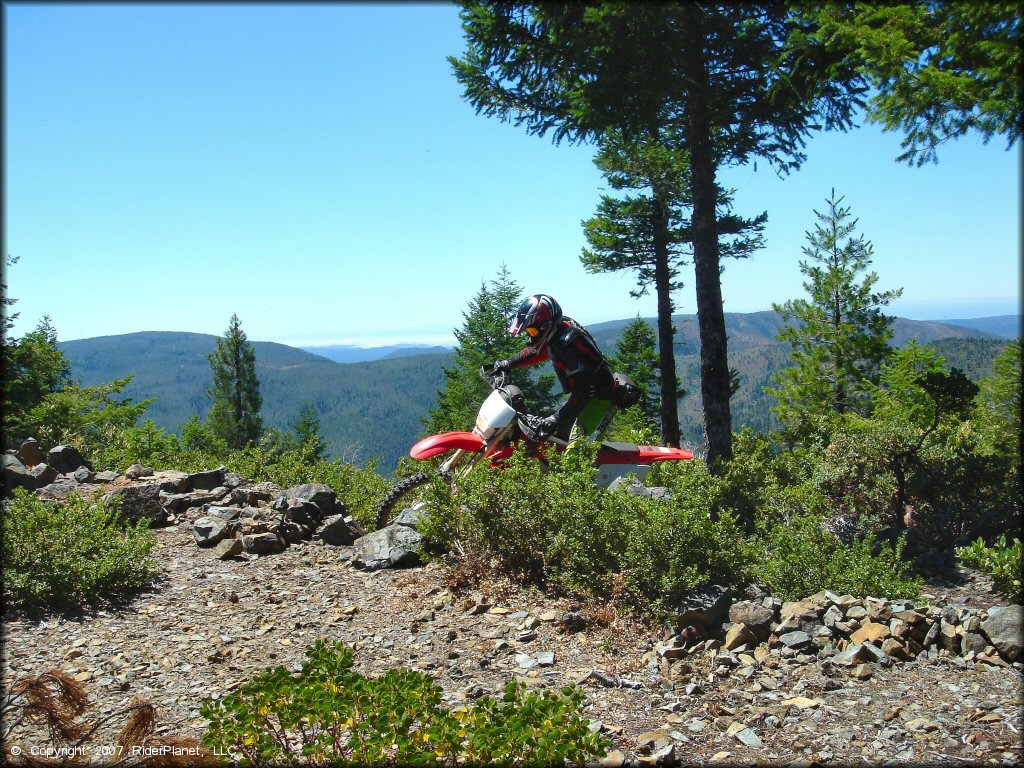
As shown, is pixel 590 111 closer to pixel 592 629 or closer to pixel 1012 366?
pixel 592 629

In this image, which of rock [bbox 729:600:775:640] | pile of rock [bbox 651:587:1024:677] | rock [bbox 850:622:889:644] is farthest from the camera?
rock [bbox 729:600:775:640]

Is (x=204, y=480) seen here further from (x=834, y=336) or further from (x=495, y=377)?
(x=834, y=336)

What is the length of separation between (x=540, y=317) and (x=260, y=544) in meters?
3.90

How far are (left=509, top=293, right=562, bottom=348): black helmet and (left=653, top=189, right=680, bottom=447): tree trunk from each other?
11.2 m

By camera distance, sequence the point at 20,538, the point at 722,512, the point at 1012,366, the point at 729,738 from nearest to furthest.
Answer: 1. the point at 729,738
2. the point at 722,512
3. the point at 20,538
4. the point at 1012,366

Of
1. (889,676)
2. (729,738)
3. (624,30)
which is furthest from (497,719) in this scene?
(624,30)

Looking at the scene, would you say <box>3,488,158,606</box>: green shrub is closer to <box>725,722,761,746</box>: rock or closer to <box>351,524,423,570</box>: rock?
<box>351,524,423,570</box>: rock

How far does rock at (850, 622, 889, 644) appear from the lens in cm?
407

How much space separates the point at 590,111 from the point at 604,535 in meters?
5.41

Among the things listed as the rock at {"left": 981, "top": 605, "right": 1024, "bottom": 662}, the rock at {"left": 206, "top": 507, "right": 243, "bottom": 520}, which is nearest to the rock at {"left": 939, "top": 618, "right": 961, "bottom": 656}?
the rock at {"left": 981, "top": 605, "right": 1024, "bottom": 662}

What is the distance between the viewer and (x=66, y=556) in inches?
218

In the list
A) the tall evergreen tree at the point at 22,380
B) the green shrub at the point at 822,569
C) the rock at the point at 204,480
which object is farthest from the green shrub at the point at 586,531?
the tall evergreen tree at the point at 22,380

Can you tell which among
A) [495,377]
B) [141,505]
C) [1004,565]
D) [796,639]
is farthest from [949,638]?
[141,505]

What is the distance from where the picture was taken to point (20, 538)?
560 centimetres
